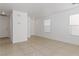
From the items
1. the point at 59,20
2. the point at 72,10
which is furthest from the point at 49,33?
the point at 72,10

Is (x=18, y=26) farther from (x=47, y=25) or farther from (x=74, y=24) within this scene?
(x=74, y=24)

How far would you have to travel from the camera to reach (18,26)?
4434 millimetres

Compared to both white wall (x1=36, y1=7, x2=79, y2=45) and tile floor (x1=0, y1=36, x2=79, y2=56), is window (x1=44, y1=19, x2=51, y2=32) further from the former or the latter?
tile floor (x1=0, y1=36, x2=79, y2=56)

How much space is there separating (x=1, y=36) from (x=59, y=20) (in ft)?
14.6

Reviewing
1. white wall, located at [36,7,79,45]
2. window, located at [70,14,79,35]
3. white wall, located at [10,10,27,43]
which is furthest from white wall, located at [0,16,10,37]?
window, located at [70,14,79,35]

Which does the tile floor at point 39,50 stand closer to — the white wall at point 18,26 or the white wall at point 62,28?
the white wall at point 62,28

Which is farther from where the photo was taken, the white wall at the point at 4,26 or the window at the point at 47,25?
the white wall at the point at 4,26

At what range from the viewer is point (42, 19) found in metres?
6.43

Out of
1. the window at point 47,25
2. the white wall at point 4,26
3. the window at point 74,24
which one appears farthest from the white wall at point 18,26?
the window at point 74,24

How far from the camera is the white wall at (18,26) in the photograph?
4245 mm

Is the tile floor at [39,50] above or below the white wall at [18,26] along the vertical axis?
below

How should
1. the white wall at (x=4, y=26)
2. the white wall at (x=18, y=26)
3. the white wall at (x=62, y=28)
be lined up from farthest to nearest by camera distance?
the white wall at (x=4, y=26)
the white wall at (x=18, y=26)
the white wall at (x=62, y=28)

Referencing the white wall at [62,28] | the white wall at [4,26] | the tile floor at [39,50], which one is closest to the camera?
the tile floor at [39,50]

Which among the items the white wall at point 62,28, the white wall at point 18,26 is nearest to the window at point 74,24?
the white wall at point 62,28
